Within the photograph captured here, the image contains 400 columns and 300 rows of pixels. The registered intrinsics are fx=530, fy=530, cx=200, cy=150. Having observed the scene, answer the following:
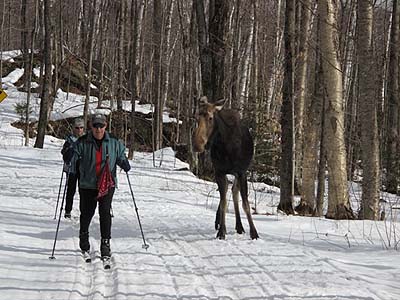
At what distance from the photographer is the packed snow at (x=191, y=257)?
553 cm

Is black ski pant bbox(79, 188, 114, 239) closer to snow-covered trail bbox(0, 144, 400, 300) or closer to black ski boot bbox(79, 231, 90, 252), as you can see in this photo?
black ski boot bbox(79, 231, 90, 252)

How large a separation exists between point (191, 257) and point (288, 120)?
6482mm

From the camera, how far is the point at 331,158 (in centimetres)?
1070

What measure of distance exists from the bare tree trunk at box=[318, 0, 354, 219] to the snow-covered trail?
3.09 ft

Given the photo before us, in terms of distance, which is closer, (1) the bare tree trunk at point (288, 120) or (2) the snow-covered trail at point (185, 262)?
(2) the snow-covered trail at point (185, 262)

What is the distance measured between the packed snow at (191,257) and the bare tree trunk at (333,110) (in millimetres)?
864

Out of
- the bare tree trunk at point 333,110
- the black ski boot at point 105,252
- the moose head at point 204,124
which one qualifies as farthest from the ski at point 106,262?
the bare tree trunk at point 333,110

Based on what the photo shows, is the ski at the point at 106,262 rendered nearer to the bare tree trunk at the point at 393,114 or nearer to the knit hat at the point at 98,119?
the knit hat at the point at 98,119

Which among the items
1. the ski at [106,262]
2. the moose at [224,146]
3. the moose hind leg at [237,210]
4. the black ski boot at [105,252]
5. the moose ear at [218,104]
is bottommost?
the ski at [106,262]

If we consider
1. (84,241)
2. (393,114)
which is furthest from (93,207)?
(393,114)

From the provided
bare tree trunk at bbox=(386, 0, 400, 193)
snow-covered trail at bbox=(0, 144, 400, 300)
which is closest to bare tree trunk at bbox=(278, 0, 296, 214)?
snow-covered trail at bbox=(0, 144, 400, 300)

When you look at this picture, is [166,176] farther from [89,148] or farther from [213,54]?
[89,148]

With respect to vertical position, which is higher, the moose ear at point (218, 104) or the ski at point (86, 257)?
the moose ear at point (218, 104)

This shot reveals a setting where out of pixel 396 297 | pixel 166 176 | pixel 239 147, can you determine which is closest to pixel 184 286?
pixel 396 297
